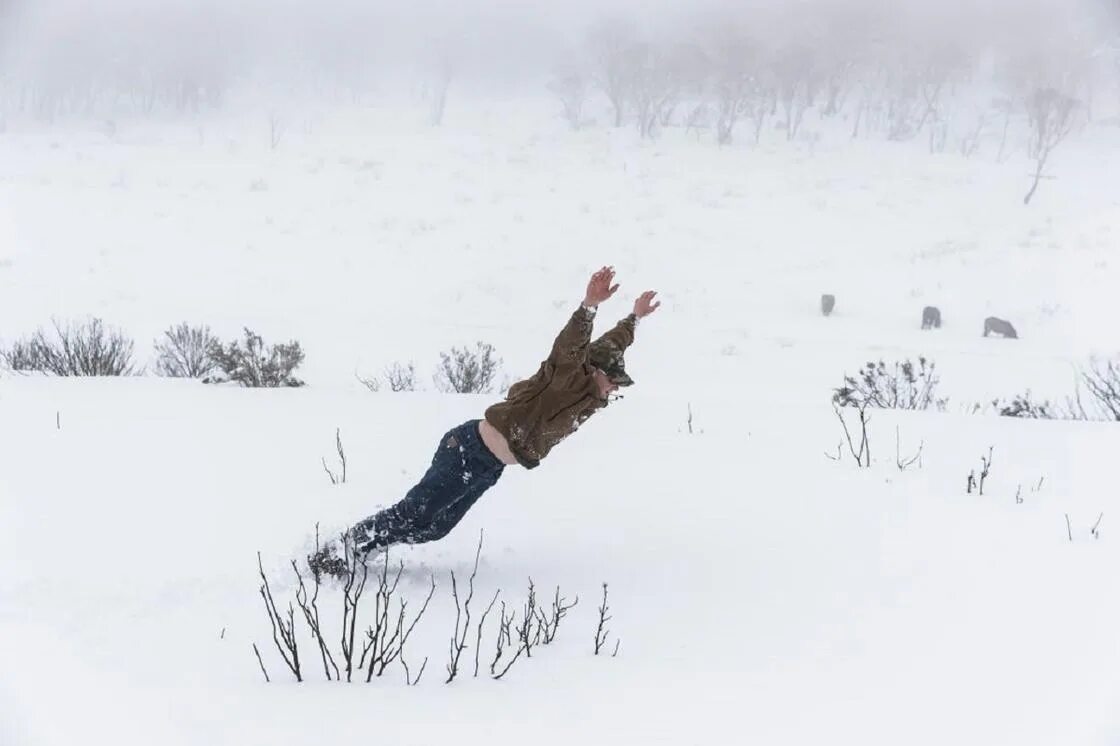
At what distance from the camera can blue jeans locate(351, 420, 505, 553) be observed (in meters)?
3.07

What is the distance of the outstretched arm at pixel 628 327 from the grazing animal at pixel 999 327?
698 inches

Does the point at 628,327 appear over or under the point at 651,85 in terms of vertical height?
under

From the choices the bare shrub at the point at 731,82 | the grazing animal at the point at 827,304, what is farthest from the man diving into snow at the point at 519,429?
the bare shrub at the point at 731,82

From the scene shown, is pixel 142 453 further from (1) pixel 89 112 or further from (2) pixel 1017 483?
(1) pixel 89 112

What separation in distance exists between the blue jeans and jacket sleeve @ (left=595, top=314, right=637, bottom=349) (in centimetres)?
62

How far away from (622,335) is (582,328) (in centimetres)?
35

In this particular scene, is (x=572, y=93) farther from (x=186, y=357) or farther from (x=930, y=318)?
(x=186, y=357)

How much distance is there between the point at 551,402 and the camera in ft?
9.77

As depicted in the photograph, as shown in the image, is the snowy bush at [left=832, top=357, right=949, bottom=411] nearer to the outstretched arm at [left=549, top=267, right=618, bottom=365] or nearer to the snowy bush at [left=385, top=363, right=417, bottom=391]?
the outstretched arm at [left=549, top=267, right=618, bottom=365]

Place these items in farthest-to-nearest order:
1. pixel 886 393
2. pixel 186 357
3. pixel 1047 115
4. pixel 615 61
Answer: pixel 615 61
pixel 1047 115
pixel 186 357
pixel 886 393

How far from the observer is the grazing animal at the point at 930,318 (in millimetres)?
18953

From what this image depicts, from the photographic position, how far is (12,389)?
5824 millimetres

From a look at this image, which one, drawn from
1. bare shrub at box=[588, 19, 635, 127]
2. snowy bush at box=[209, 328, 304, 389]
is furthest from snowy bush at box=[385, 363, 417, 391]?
bare shrub at box=[588, 19, 635, 127]

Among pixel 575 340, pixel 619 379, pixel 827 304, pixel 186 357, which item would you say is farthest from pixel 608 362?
pixel 827 304
